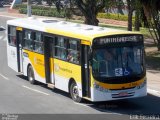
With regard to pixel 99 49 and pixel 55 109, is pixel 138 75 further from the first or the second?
pixel 55 109

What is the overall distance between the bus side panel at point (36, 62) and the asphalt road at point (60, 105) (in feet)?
1.73

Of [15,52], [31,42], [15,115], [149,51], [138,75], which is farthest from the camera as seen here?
[149,51]

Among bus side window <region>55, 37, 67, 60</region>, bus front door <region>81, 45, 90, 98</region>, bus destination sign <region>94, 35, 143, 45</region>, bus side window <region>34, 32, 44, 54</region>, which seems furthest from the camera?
bus side window <region>34, 32, 44, 54</region>

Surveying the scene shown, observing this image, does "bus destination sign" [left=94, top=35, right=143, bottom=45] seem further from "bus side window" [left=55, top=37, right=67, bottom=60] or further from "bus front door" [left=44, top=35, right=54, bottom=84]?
"bus front door" [left=44, top=35, right=54, bottom=84]

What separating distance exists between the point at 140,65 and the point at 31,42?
657 centimetres

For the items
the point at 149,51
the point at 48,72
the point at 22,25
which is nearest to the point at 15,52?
the point at 22,25

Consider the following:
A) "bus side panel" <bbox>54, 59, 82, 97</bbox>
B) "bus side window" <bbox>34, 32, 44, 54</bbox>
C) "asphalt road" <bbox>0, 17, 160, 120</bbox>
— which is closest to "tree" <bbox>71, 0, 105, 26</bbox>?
"bus side window" <bbox>34, 32, 44, 54</bbox>

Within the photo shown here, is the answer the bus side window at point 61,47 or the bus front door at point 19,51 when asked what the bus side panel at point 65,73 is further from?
the bus front door at point 19,51

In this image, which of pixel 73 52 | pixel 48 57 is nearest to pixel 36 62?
pixel 48 57

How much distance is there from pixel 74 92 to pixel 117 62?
7.48 ft

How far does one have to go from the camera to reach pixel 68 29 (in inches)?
791

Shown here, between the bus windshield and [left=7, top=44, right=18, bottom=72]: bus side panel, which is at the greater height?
the bus windshield

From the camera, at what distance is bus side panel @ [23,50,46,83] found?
72.0 ft

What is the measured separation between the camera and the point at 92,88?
1766cm
